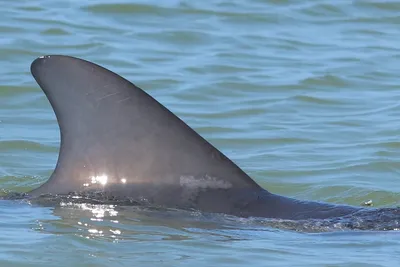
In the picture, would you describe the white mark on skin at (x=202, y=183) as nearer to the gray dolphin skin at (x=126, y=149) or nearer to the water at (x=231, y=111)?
the gray dolphin skin at (x=126, y=149)

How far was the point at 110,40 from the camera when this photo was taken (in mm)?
12141

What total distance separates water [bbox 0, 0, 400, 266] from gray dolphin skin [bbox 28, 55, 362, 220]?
101mm

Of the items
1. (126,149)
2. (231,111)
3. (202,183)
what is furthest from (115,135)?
(231,111)

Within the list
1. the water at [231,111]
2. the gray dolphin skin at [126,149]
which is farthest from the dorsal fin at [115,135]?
the water at [231,111]

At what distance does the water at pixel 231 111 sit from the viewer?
5.07 metres

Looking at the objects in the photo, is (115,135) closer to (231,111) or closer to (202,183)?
(202,183)

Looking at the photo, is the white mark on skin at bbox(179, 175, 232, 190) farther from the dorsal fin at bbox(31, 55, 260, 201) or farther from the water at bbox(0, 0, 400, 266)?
the water at bbox(0, 0, 400, 266)

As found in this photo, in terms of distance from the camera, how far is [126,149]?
5301 millimetres

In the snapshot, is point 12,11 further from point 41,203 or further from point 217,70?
point 41,203

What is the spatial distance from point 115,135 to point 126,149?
0.27ft

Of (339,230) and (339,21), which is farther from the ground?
(339,21)

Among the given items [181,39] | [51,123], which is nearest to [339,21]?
[181,39]

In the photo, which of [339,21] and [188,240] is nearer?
[188,240]

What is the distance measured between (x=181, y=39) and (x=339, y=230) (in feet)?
23.9
